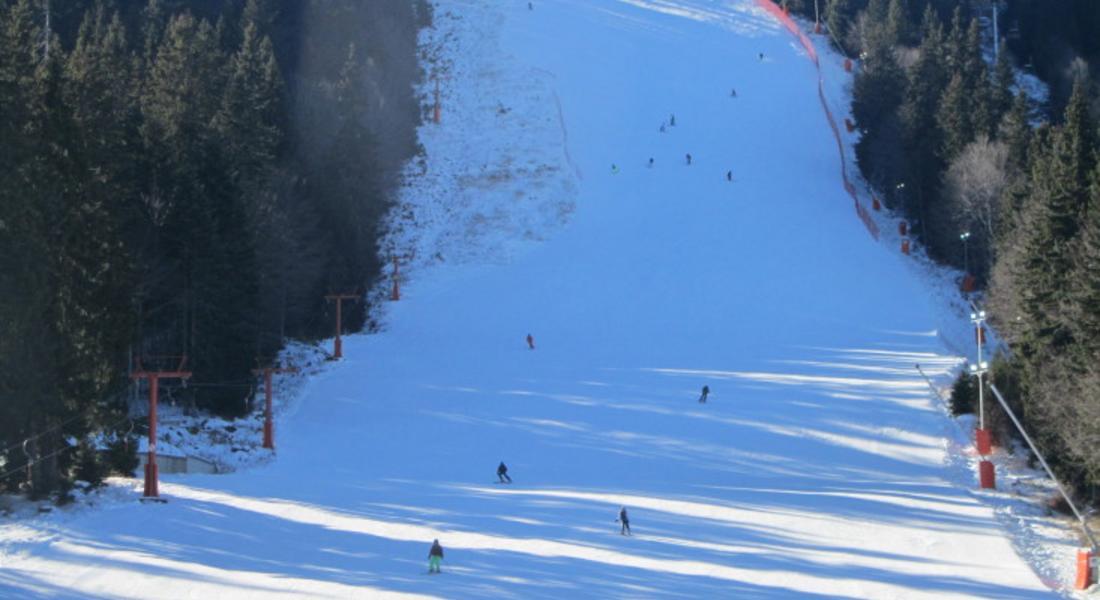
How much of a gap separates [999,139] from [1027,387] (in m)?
25.5

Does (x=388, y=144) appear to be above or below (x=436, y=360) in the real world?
above

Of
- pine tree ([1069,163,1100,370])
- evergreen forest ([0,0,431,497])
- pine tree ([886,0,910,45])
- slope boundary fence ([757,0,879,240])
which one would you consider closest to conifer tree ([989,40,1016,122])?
slope boundary fence ([757,0,879,240])

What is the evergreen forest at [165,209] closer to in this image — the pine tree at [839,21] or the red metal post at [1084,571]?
the red metal post at [1084,571]

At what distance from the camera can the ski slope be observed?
2164 cm

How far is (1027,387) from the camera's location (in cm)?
2902

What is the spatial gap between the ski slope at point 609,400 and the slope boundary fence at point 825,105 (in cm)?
71

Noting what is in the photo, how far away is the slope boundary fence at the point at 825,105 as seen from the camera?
5481 centimetres

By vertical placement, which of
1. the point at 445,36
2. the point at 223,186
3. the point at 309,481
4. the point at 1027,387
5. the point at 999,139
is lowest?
the point at 309,481

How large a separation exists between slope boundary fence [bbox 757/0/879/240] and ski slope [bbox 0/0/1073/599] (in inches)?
27.8

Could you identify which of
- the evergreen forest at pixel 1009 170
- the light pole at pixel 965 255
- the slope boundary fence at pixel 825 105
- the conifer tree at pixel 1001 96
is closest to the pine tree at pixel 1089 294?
the evergreen forest at pixel 1009 170

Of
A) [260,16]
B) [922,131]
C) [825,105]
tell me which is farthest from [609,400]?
[260,16]

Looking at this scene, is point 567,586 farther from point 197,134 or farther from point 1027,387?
point 197,134

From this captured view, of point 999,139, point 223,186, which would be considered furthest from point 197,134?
point 999,139

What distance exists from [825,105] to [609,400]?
124 ft
